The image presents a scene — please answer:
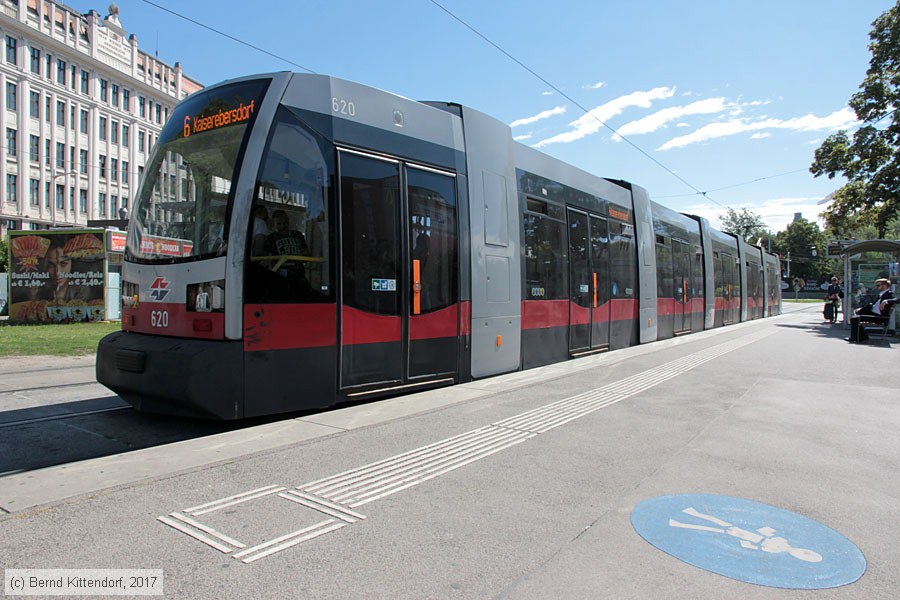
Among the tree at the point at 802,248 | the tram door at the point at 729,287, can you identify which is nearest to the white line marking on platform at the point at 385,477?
the tram door at the point at 729,287

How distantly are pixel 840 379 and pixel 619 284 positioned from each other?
490 cm

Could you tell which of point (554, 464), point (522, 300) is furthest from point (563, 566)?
point (522, 300)

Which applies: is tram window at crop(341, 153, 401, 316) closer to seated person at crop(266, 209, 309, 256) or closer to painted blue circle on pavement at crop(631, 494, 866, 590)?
seated person at crop(266, 209, 309, 256)

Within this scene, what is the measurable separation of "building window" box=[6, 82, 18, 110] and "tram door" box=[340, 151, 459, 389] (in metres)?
64.1

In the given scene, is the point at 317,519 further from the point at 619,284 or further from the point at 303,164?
the point at 619,284

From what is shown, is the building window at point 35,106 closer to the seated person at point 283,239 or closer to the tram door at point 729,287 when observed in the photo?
the tram door at point 729,287

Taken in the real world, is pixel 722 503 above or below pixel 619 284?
below

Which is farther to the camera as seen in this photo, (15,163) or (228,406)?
(15,163)

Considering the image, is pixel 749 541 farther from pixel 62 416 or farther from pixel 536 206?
pixel 536 206

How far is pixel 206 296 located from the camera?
5.27 meters

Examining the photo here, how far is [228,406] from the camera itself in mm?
5148

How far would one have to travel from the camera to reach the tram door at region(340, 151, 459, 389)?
20.0 feet

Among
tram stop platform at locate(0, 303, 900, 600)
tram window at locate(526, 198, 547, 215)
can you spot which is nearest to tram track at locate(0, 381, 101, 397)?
tram stop platform at locate(0, 303, 900, 600)

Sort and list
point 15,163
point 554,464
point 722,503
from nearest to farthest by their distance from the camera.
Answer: point 722,503 < point 554,464 < point 15,163
